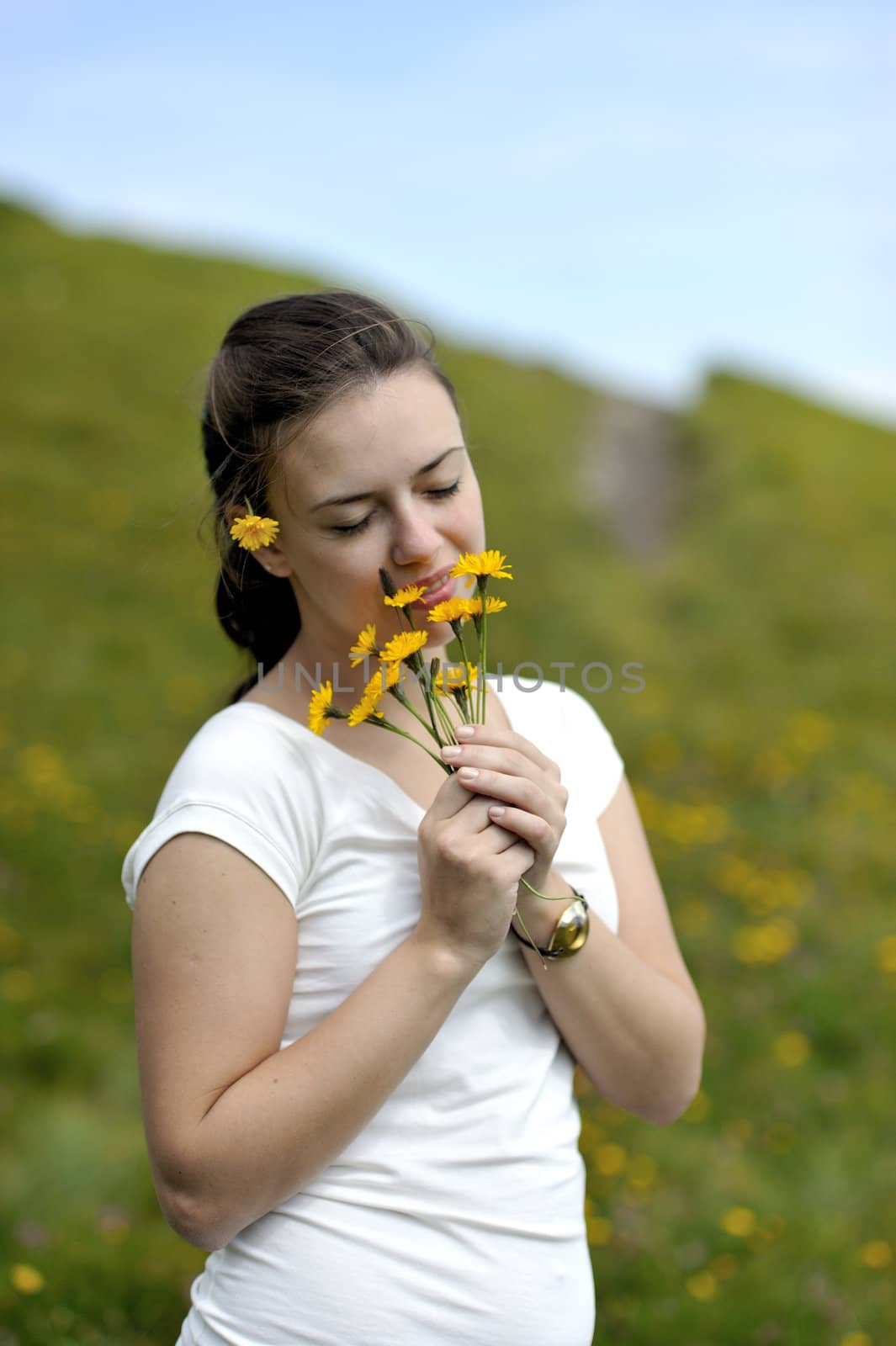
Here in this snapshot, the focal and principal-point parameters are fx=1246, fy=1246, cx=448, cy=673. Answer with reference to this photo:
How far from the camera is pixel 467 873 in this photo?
135 cm

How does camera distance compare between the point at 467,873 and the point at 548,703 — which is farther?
the point at 548,703

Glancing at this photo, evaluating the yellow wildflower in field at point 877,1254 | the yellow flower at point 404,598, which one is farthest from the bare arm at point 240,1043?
the yellow wildflower in field at point 877,1254

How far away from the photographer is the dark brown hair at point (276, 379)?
1541 mm

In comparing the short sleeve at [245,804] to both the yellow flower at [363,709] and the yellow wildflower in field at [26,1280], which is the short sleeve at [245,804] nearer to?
the yellow flower at [363,709]

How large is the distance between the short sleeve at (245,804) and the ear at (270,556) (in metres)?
0.21

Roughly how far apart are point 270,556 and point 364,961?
1.78 feet

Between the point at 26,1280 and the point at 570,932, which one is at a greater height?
the point at 570,932

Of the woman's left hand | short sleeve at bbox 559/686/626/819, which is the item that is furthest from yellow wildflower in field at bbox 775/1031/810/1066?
the woman's left hand

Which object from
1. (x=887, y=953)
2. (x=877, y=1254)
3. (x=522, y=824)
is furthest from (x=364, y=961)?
(x=887, y=953)

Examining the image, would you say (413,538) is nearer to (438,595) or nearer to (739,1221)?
(438,595)

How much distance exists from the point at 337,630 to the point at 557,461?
8650mm

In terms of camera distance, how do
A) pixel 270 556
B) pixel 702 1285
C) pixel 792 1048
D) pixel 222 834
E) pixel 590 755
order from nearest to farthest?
pixel 222 834, pixel 270 556, pixel 590 755, pixel 702 1285, pixel 792 1048

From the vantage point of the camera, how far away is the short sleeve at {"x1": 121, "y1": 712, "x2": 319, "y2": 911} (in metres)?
1.44

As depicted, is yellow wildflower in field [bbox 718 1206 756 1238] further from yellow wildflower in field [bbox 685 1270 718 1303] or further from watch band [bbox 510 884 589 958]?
watch band [bbox 510 884 589 958]
